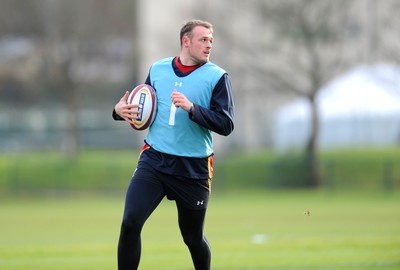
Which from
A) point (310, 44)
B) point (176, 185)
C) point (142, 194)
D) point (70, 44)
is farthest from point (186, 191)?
point (70, 44)

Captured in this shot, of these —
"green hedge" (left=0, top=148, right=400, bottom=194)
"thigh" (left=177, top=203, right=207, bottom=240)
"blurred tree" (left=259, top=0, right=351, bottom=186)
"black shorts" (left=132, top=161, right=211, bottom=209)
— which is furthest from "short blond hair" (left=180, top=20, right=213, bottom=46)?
"blurred tree" (left=259, top=0, right=351, bottom=186)

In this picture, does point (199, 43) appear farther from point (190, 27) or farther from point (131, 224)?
point (131, 224)

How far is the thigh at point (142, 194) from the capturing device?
732cm

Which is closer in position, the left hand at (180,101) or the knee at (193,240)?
the left hand at (180,101)

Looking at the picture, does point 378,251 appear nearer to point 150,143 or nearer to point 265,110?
point 150,143

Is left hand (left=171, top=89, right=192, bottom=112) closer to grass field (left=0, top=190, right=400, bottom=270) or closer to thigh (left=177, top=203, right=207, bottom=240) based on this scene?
thigh (left=177, top=203, right=207, bottom=240)

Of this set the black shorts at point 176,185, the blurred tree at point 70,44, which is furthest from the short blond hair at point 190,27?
the blurred tree at point 70,44

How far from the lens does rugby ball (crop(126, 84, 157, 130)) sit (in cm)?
762

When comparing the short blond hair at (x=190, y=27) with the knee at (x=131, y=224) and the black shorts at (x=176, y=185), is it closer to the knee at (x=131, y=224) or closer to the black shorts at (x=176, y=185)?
the black shorts at (x=176, y=185)

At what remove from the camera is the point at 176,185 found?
7.58 meters

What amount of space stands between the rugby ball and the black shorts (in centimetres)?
36

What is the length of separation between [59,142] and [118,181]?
23031 mm

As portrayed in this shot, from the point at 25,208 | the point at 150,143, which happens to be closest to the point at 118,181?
the point at 25,208

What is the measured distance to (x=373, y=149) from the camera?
34.3 m
